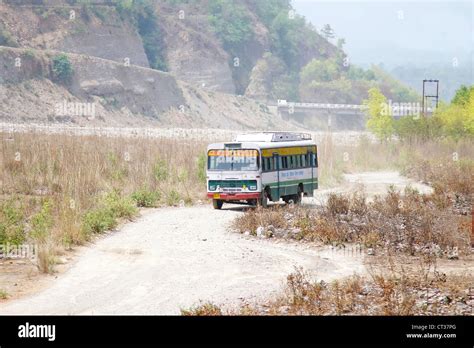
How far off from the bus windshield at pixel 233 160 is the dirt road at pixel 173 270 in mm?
3676

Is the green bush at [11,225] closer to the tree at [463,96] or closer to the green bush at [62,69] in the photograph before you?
the tree at [463,96]

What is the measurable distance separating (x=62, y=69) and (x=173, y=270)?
78215 millimetres

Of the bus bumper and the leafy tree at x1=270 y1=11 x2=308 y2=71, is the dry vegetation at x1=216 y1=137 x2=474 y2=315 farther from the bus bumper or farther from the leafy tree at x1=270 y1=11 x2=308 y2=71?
the leafy tree at x1=270 y1=11 x2=308 y2=71

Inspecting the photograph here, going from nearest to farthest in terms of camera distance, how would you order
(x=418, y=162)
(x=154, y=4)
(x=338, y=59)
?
1. (x=418, y=162)
2. (x=154, y=4)
3. (x=338, y=59)

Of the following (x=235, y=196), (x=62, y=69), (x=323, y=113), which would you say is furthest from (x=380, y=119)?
(x=323, y=113)

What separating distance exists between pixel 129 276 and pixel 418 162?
38445 millimetres

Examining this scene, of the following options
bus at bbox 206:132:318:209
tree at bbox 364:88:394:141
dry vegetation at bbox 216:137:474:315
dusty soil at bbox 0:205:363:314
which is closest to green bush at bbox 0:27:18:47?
tree at bbox 364:88:394:141

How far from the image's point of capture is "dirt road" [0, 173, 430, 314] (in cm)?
→ 1540

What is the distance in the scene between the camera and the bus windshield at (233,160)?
29.1 m

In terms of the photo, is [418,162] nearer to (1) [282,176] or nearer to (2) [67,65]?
(1) [282,176]

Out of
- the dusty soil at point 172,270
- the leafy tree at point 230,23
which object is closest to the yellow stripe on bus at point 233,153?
the dusty soil at point 172,270

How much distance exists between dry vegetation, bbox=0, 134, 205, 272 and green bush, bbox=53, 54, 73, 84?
2054 inches
